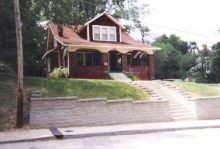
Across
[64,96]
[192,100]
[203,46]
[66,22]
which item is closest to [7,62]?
[66,22]

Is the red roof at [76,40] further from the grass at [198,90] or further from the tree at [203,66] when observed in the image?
the tree at [203,66]

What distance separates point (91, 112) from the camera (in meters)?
18.6

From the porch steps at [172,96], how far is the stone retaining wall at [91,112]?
0.91 m

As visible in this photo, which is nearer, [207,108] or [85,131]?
[85,131]

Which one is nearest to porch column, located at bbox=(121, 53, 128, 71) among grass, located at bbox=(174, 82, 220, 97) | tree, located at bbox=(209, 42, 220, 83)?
grass, located at bbox=(174, 82, 220, 97)

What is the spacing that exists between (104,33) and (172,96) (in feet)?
45.5

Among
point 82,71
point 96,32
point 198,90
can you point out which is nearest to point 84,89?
point 198,90

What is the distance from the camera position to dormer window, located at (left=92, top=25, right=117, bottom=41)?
35.3m

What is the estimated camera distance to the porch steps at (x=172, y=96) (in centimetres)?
2088

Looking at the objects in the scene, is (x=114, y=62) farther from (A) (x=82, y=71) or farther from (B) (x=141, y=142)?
(B) (x=141, y=142)

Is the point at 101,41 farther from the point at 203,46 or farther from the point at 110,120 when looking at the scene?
the point at 203,46

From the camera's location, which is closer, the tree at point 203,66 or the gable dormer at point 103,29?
the gable dormer at point 103,29

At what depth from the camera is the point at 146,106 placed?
19.9 meters

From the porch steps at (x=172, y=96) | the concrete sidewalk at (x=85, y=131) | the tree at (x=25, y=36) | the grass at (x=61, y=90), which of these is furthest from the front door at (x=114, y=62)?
the concrete sidewalk at (x=85, y=131)
